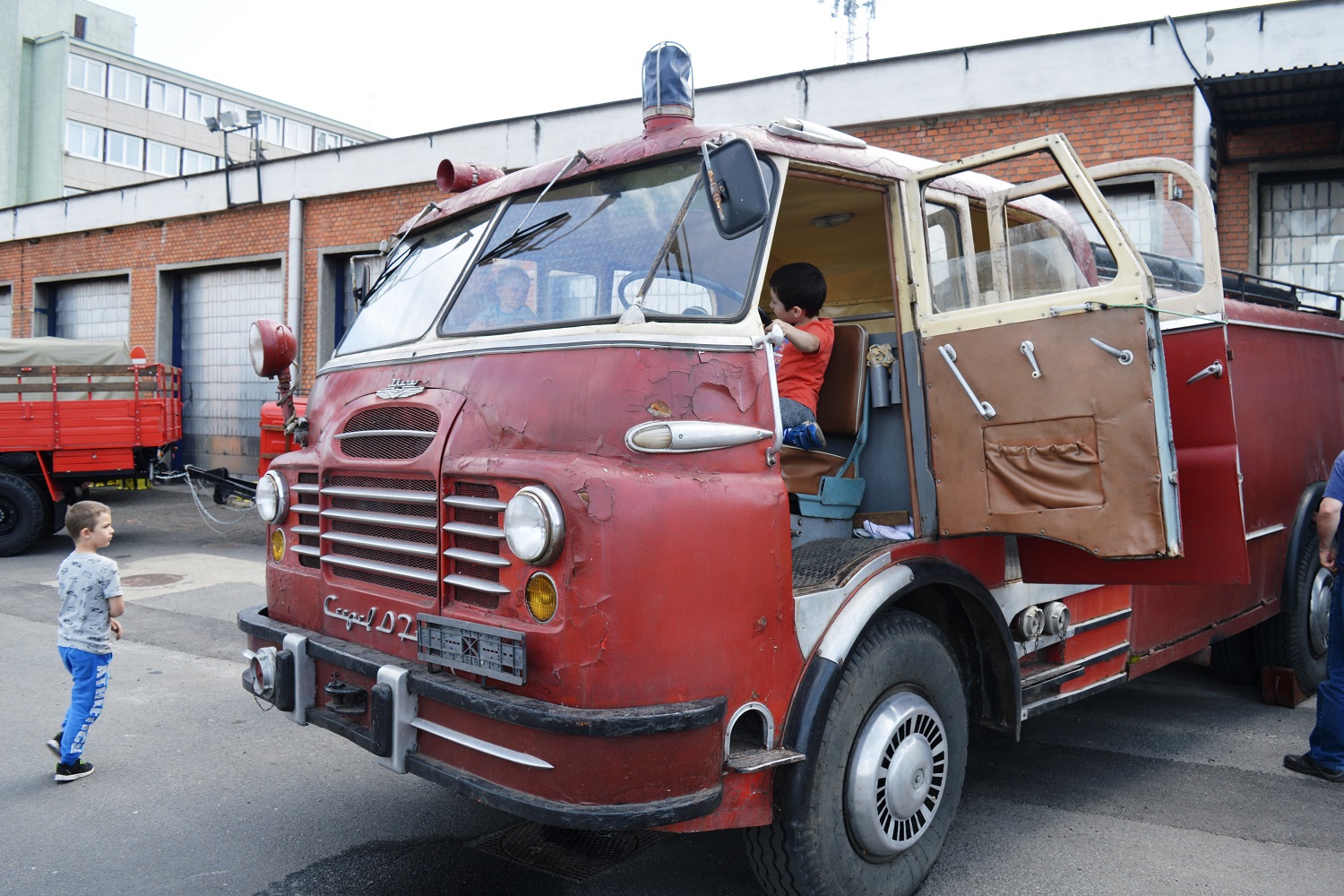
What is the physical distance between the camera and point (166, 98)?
1822 inches

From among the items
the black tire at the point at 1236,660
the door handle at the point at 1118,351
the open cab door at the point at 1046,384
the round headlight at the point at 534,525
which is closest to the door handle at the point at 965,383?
the open cab door at the point at 1046,384

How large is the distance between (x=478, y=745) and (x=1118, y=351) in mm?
2318

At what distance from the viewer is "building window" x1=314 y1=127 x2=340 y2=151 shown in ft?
174

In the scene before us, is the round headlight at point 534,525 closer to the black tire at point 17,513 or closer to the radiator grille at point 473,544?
the radiator grille at point 473,544

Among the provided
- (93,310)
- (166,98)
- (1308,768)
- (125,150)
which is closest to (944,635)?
(1308,768)

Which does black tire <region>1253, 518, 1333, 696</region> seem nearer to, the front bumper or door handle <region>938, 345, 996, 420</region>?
door handle <region>938, 345, 996, 420</region>

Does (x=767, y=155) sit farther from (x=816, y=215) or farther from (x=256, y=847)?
(x=256, y=847)

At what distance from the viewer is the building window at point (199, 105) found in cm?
4741

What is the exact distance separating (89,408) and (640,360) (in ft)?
35.5

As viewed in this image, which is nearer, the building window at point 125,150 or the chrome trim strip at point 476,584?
the chrome trim strip at point 476,584

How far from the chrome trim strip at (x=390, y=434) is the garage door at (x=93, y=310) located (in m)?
18.3

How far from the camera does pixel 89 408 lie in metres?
11.4

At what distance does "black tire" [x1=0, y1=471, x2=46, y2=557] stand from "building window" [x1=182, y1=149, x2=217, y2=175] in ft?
135

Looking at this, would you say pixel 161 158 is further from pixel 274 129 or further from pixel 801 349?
pixel 801 349
